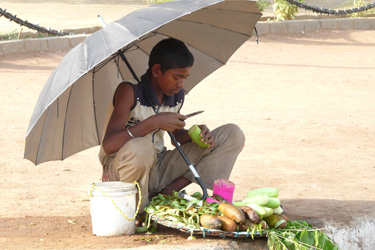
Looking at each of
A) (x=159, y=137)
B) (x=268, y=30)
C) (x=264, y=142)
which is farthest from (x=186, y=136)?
(x=268, y=30)

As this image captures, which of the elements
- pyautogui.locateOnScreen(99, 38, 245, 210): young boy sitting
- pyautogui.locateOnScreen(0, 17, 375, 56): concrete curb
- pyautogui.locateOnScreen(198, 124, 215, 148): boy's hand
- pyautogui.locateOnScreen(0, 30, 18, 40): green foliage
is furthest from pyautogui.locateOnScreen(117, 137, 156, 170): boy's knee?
pyautogui.locateOnScreen(0, 30, 18, 40): green foliage

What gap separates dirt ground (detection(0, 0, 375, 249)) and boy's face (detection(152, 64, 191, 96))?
0.87 metres

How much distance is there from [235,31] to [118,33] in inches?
50.6

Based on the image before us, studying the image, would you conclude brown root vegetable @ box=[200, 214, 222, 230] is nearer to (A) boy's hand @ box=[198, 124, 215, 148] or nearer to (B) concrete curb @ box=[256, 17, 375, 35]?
(A) boy's hand @ box=[198, 124, 215, 148]

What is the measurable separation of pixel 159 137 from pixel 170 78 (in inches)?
19.6

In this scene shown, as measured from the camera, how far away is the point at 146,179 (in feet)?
13.0

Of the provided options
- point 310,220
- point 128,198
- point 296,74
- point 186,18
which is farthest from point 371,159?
point 296,74

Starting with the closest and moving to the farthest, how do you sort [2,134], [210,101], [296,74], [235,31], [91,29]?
[235,31] < [2,134] < [210,101] < [296,74] < [91,29]

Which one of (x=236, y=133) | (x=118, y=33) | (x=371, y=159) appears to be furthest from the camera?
(x=371, y=159)

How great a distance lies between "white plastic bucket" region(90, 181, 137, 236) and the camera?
151 inches

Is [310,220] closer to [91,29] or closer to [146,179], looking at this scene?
[146,179]

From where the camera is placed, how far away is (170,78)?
4.10 m

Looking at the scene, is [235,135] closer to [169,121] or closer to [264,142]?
[169,121]

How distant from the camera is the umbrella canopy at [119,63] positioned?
3869mm
